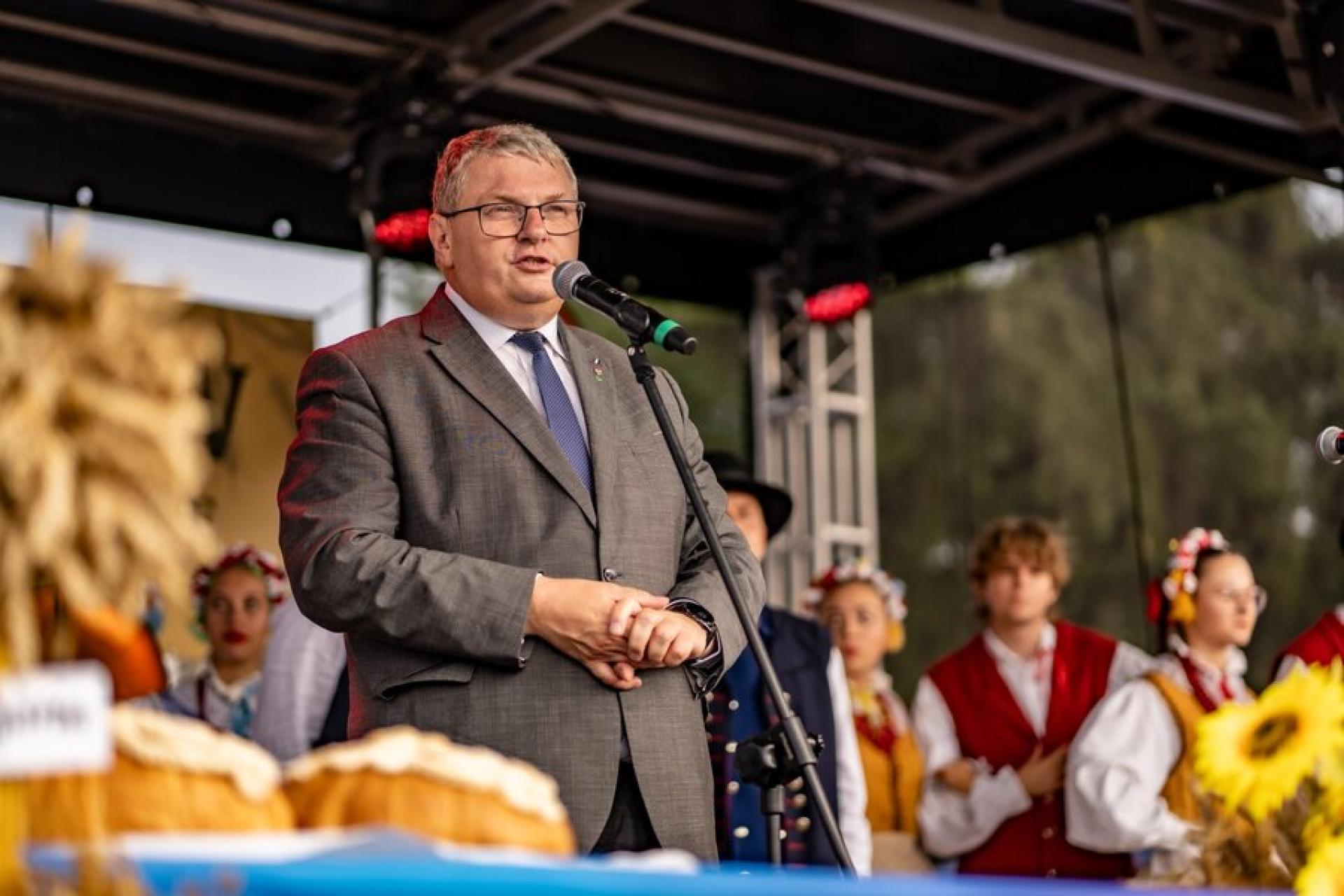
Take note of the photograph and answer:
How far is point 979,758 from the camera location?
503cm

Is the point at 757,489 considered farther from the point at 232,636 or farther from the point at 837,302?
the point at 232,636

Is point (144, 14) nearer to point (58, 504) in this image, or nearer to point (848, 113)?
point (848, 113)

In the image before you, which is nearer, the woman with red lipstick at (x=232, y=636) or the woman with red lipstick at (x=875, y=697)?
the woman with red lipstick at (x=232, y=636)

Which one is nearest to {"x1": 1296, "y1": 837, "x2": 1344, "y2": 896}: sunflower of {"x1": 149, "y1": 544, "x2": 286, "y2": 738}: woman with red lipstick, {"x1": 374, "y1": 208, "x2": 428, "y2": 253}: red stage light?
{"x1": 149, "y1": 544, "x2": 286, "y2": 738}: woman with red lipstick

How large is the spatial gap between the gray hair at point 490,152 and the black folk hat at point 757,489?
2.17 m

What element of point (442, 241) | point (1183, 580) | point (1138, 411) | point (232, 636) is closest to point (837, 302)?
point (1183, 580)

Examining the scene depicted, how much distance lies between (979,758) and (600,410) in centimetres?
294

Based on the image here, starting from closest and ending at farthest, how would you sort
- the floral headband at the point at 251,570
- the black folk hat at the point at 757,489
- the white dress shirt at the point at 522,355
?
the white dress shirt at the point at 522,355 → the black folk hat at the point at 757,489 → the floral headband at the point at 251,570

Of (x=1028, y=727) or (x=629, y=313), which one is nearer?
(x=629, y=313)

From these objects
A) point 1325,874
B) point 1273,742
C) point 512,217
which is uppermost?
point 512,217

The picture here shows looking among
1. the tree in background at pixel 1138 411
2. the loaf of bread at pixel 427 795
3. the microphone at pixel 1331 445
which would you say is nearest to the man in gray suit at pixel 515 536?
the microphone at pixel 1331 445

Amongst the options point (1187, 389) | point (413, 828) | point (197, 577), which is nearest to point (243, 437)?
point (197, 577)

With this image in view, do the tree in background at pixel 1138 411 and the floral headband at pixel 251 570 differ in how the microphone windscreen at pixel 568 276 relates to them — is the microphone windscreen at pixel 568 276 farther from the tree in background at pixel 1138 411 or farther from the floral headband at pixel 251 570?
the tree in background at pixel 1138 411

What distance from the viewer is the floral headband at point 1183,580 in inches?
197
